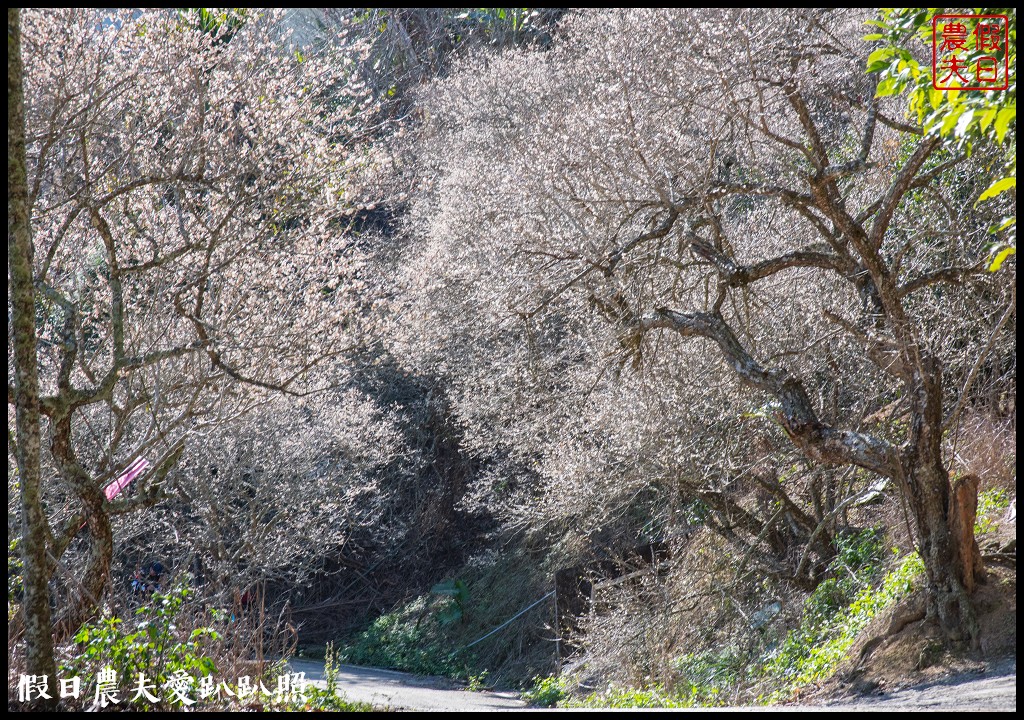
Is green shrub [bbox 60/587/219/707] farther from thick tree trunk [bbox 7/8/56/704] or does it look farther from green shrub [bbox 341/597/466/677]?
green shrub [bbox 341/597/466/677]

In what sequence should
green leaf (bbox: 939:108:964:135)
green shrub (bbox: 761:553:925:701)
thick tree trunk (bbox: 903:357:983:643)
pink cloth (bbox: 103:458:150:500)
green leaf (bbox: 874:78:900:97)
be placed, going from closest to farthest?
green leaf (bbox: 939:108:964:135) → green leaf (bbox: 874:78:900:97) → pink cloth (bbox: 103:458:150:500) → thick tree trunk (bbox: 903:357:983:643) → green shrub (bbox: 761:553:925:701)

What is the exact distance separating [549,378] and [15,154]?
24.4 feet

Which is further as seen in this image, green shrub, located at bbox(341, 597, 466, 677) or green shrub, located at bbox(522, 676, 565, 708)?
green shrub, located at bbox(341, 597, 466, 677)

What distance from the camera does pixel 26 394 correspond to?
469 cm

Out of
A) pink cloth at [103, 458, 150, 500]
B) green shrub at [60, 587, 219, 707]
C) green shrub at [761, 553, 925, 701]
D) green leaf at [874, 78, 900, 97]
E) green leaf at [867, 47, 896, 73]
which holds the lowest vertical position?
green shrub at [761, 553, 925, 701]

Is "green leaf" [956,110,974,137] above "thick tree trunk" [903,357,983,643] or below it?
above

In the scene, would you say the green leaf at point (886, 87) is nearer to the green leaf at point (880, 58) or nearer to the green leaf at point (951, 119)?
the green leaf at point (880, 58)

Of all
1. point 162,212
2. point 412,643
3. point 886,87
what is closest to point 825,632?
point 886,87

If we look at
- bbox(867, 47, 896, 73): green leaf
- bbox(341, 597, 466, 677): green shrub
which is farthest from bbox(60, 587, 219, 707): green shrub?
bbox(341, 597, 466, 677): green shrub

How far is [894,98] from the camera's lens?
10.3 m

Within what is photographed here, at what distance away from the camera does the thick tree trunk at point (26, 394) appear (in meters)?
4.59

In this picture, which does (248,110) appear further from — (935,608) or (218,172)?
(935,608)

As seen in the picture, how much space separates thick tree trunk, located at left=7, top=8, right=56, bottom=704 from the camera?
4.59 metres

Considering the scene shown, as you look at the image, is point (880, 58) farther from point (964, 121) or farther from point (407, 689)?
point (407, 689)
